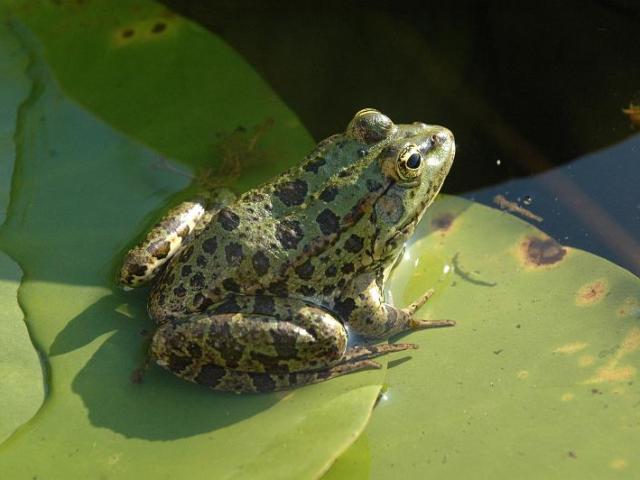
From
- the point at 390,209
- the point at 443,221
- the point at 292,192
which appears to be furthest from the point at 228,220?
the point at 443,221

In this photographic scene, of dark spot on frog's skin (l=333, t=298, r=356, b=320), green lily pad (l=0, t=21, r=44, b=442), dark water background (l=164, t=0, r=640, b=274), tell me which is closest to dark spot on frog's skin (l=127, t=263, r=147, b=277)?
green lily pad (l=0, t=21, r=44, b=442)

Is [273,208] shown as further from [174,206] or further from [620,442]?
[620,442]

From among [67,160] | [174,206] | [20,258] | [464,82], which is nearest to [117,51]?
[67,160]

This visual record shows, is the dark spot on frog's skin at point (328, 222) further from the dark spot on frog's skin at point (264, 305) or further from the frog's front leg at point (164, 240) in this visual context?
the frog's front leg at point (164, 240)

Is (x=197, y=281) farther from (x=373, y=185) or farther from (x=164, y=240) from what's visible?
(x=373, y=185)

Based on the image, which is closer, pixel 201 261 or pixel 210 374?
pixel 210 374

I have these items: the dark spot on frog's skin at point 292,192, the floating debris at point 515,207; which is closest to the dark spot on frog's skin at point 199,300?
the dark spot on frog's skin at point 292,192

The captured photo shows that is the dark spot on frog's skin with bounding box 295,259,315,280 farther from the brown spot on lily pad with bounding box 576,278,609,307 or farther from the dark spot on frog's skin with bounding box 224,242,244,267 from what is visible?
the brown spot on lily pad with bounding box 576,278,609,307
